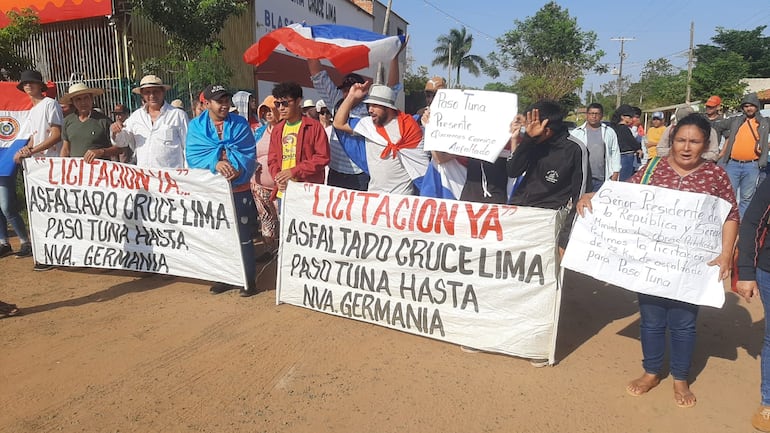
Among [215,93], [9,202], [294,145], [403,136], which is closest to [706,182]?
[403,136]

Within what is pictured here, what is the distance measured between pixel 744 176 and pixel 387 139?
6439 mm

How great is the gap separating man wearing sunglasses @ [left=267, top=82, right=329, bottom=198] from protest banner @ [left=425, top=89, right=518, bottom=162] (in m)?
1.20

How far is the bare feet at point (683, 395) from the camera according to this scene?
3.22 m

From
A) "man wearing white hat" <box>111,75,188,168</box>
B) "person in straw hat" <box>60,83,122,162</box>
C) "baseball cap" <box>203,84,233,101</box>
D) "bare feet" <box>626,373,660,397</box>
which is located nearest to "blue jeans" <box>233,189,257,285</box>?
"baseball cap" <box>203,84,233,101</box>

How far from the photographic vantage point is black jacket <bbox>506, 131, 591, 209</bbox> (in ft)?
12.8

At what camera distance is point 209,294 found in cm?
509

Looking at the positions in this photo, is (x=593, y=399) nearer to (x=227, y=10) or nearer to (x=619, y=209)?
(x=619, y=209)

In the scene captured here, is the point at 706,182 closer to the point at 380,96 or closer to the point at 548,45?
the point at 380,96

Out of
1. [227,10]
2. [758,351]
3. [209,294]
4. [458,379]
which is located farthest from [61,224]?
[227,10]

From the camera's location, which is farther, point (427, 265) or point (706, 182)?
point (427, 265)

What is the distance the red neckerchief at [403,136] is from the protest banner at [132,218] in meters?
1.50

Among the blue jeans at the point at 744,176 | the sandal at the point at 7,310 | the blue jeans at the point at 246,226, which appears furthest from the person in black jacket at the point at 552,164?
the blue jeans at the point at 744,176

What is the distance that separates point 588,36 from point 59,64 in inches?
2248

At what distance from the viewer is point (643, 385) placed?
3.35 metres
